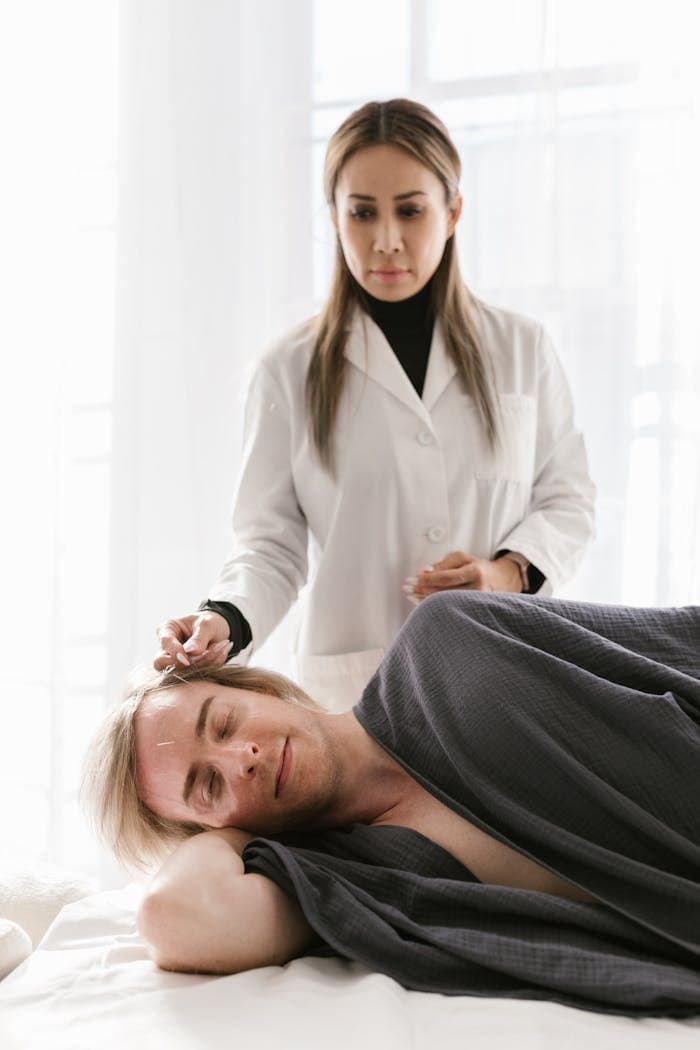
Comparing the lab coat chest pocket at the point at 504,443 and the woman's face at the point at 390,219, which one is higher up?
the woman's face at the point at 390,219

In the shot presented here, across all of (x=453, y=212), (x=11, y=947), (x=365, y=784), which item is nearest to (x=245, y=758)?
(x=365, y=784)

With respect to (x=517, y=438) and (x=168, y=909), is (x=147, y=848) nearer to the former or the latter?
(x=168, y=909)

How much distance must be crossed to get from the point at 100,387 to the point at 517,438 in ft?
4.42

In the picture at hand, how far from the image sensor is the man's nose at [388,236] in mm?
1957

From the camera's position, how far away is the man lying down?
1.32 meters

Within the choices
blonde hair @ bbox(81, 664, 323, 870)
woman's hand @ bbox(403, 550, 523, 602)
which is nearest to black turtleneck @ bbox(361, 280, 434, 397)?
woman's hand @ bbox(403, 550, 523, 602)

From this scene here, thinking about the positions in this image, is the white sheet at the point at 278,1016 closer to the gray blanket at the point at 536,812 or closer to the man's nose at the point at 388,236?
the gray blanket at the point at 536,812

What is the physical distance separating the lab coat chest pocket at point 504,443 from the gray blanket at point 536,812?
0.40 metres

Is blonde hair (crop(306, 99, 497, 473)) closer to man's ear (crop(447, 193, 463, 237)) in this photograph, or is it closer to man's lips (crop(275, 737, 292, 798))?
man's ear (crop(447, 193, 463, 237))

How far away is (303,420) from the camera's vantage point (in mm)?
2098

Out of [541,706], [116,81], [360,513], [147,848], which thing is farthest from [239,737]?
[116,81]

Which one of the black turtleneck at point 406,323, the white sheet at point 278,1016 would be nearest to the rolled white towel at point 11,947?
the white sheet at point 278,1016

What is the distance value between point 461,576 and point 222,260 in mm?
1409

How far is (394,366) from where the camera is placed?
2.07m
